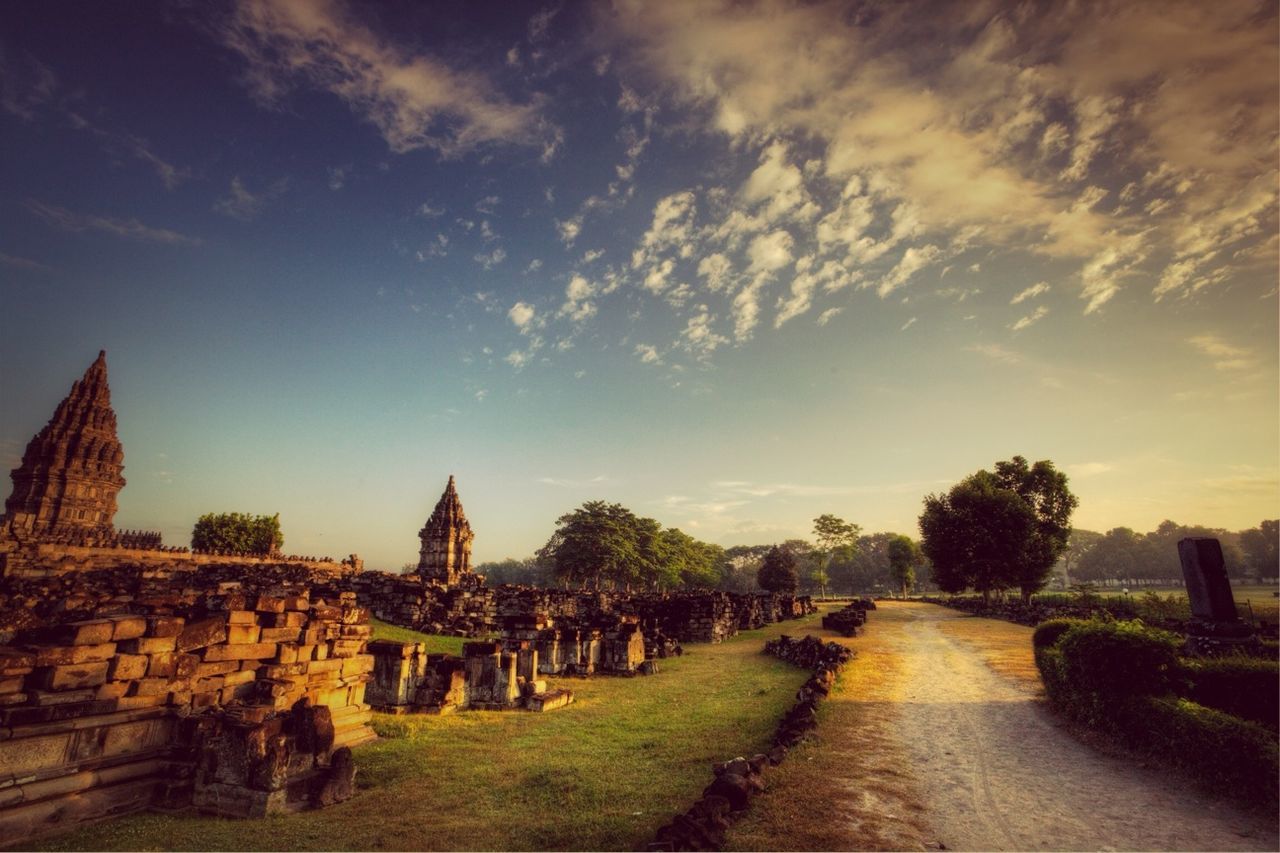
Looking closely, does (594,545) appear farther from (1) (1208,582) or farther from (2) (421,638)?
(1) (1208,582)

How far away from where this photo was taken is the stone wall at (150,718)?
504 centimetres

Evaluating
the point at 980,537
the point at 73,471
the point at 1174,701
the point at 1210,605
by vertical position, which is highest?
the point at 73,471

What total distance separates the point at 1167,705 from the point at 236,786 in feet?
35.6

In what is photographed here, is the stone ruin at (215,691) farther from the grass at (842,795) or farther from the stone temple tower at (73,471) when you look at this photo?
the stone temple tower at (73,471)

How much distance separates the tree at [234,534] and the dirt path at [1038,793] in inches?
2537

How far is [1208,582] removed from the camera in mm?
11570

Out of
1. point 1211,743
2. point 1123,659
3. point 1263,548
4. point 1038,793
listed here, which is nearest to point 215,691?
point 1038,793

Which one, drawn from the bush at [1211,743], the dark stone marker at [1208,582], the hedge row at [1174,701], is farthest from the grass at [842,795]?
the dark stone marker at [1208,582]

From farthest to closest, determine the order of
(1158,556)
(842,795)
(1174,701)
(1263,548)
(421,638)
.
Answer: (1158,556) → (1263,548) → (421,638) → (1174,701) → (842,795)

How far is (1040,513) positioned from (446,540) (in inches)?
1698

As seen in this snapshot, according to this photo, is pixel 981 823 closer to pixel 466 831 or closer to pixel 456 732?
pixel 466 831

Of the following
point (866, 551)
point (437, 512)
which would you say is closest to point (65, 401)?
point (437, 512)

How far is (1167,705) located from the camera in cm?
689

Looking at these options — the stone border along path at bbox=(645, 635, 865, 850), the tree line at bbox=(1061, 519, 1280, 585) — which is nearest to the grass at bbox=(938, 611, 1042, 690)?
the stone border along path at bbox=(645, 635, 865, 850)
